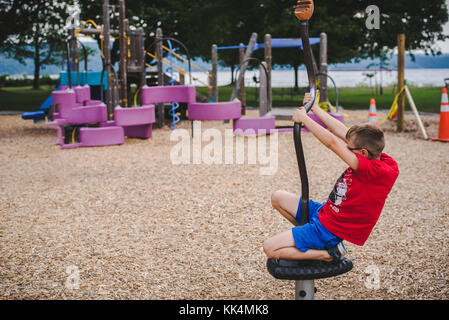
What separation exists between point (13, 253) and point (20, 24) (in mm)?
17880

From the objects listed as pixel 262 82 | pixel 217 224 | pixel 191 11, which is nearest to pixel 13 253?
pixel 217 224

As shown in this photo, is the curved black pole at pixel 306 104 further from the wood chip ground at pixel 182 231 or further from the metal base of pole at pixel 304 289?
the wood chip ground at pixel 182 231

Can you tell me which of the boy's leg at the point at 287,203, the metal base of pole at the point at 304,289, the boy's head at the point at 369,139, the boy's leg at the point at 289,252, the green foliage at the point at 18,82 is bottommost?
the metal base of pole at the point at 304,289

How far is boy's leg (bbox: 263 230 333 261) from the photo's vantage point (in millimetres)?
2629


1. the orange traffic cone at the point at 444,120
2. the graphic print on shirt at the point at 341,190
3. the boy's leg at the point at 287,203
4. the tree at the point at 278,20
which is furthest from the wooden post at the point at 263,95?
the graphic print on shirt at the point at 341,190

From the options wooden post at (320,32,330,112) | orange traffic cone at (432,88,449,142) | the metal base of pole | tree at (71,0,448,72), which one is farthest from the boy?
tree at (71,0,448,72)

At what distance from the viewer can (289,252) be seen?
104 inches

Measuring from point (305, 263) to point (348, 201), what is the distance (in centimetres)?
41

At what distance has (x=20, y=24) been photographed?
64.4 ft

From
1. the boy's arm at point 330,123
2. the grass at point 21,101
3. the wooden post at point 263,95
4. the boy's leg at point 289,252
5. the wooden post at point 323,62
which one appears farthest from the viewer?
the grass at point 21,101

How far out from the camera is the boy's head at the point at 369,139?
102 inches

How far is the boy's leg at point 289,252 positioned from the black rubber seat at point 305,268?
2 centimetres

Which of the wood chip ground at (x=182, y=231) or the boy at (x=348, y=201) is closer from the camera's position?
the boy at (x=348, y=201)
